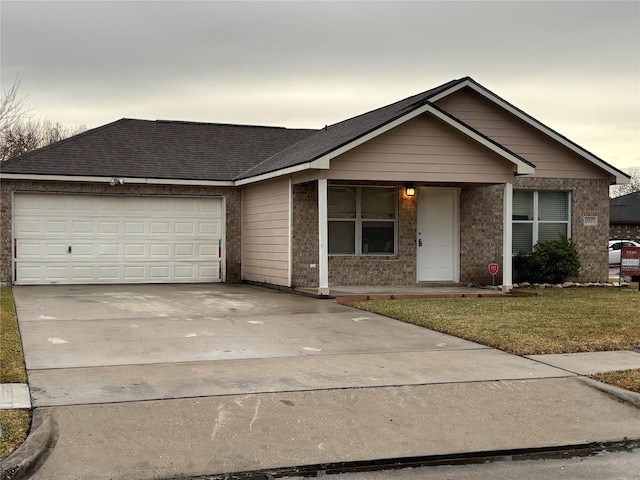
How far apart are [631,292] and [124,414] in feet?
47.5

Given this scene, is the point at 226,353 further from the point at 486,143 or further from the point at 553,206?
the point at 553,206

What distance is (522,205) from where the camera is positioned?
774 inches

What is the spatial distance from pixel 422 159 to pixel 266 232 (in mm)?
4766

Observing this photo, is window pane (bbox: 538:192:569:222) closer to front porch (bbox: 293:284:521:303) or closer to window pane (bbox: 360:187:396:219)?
front porch (bbox: 293:284:521:303)

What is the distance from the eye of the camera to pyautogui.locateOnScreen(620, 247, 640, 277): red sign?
18625 mm

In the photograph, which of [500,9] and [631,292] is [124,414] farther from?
[631,292]

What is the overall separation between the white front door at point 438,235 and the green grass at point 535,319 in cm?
269

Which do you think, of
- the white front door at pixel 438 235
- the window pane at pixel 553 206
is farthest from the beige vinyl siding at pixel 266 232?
the window pane at pixel 553 206

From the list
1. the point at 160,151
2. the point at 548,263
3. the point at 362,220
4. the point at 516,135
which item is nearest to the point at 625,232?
the point at 548,263

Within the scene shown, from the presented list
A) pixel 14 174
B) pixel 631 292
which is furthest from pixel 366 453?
pixel 14 174

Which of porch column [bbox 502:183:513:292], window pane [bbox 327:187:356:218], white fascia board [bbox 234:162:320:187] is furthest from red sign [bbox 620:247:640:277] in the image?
white fascia board [bbox 234:162:320:187]

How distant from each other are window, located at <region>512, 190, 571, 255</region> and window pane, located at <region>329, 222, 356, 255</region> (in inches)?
173

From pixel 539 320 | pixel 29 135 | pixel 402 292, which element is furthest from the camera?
pixel 29 135

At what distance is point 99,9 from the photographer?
14.7 meters
